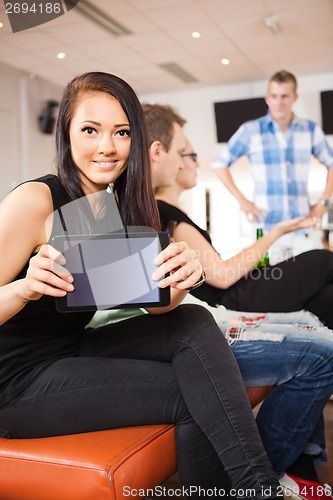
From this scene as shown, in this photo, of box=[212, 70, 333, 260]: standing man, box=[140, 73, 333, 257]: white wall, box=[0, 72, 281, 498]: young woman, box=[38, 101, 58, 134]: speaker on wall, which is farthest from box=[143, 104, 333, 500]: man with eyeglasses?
box=[38, 101, 58, 134]: speaker on wall

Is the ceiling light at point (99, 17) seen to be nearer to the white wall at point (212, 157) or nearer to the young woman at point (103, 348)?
the white wall at point (212, 157)

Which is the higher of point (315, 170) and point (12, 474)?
point (315, 170)

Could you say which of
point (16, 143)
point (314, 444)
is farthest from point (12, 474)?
point (16, 143)

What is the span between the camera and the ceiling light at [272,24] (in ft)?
14.8

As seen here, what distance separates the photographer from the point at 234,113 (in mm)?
6355

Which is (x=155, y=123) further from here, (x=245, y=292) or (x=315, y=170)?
(x=315, y=170)

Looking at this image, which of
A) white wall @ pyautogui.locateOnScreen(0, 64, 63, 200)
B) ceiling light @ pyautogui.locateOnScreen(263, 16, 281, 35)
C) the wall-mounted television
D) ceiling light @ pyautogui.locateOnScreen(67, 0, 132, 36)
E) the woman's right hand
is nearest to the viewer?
the woman's right hand

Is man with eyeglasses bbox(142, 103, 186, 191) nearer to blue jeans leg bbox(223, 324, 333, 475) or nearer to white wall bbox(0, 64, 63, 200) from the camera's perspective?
blue jeans leg bbox(223, 324, 333, 475)

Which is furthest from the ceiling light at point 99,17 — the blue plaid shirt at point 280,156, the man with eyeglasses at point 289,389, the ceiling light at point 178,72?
the man with eyeglasses at point 289,389

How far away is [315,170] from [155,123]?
4.75 meters

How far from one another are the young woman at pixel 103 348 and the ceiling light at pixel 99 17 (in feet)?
10.9

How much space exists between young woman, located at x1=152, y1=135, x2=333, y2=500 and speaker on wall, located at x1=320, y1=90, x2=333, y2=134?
4608mm

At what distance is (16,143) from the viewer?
20.5 ft

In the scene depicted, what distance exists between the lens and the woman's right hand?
0.88m
